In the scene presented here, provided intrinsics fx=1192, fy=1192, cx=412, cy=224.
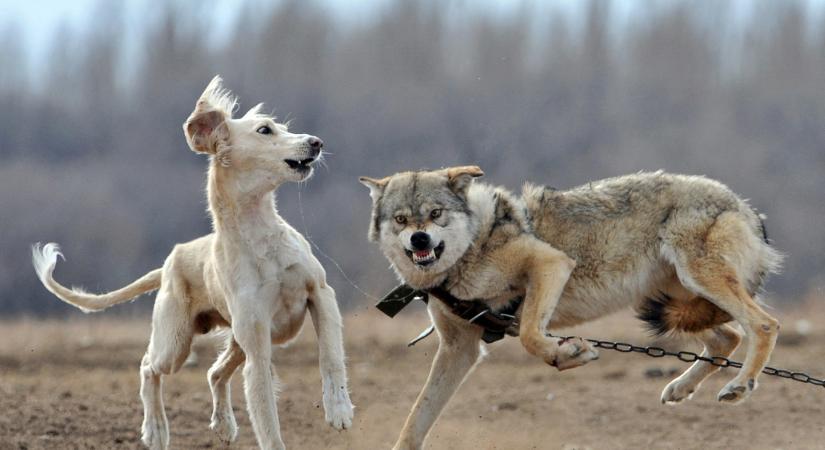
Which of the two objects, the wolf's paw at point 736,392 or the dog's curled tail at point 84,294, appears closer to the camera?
the wolf's paw at point 736,392

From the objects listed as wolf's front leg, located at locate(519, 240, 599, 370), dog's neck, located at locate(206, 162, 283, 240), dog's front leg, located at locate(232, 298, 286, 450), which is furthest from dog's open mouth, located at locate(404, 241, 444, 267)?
dog's front leg, located at locate(232, 298, 286, 450)

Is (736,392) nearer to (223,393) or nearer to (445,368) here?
(445,368)

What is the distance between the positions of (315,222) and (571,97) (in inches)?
272

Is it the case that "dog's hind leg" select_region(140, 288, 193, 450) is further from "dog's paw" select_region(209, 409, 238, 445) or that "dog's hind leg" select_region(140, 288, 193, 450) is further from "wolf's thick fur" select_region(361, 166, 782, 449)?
"wolf's thick fur" select_region(361, 166, 782, 449)

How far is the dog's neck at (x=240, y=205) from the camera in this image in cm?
693

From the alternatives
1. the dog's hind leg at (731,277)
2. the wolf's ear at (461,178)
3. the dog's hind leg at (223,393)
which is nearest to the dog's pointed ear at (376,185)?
the wolf's ear at (461,178)

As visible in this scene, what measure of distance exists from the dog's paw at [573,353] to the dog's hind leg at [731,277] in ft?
2.92

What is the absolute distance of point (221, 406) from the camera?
830cm

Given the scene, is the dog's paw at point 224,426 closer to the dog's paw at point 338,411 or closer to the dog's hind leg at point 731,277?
the dog's paw at point 338,411

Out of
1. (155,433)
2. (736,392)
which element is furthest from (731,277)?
(155,433)

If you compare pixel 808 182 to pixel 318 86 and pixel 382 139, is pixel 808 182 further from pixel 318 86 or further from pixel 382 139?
pixel 318 86

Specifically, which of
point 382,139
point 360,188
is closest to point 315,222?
point 360,188

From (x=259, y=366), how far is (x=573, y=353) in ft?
5.96

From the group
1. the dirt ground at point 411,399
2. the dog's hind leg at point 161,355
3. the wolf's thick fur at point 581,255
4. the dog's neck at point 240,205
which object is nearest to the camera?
the dog's neck at point 240,205
